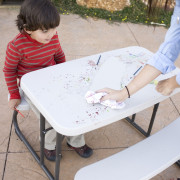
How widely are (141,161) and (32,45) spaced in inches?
41.3

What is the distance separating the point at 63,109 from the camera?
142 centimetres

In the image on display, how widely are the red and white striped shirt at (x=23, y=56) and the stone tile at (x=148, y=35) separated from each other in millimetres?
2363

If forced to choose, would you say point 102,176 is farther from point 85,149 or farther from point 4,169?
point 4,169

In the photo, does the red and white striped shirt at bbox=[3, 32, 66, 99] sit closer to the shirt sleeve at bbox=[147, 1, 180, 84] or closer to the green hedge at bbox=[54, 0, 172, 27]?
the shirt sleeve at bbox=[147, 1, 180, 84]

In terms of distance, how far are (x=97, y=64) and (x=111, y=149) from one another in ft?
2.85

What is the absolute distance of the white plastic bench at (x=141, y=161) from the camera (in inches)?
58.8

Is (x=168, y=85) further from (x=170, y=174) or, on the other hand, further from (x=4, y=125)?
(x=4, y=125)

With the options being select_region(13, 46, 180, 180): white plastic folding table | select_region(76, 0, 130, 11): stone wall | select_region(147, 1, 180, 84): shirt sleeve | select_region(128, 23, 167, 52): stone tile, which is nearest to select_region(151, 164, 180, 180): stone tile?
select_region(13, 46, 180, 180): white plastic folding table

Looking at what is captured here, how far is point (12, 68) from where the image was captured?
1863 mm

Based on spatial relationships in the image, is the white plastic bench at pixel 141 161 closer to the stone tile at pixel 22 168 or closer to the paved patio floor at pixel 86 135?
the paved patio floor at pixel 86 135

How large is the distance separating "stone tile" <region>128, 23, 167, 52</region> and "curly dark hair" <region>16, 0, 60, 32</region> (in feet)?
8.34

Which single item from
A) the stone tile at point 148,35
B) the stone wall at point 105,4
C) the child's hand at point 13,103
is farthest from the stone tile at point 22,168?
the stone wall at point 105,4

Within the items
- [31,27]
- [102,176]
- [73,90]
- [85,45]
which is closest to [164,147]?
[102,176]

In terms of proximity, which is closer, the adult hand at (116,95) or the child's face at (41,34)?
the adult hand at (116,95)
